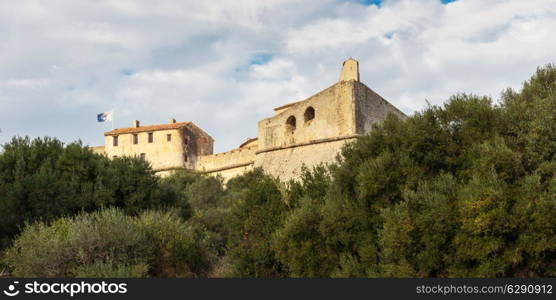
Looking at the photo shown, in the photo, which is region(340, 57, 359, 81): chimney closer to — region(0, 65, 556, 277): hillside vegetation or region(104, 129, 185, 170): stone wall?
region(0, 65, 556, 277): hillside vegetation

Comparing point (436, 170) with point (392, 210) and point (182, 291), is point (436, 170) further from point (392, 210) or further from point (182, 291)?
point (182, 291)

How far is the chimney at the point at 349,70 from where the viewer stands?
36.4m

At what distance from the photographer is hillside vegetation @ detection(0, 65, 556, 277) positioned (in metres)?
13.9

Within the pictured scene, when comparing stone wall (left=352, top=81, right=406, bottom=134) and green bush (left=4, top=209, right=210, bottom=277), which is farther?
stone wall (left=352, top=81, right=406, bottom=134)

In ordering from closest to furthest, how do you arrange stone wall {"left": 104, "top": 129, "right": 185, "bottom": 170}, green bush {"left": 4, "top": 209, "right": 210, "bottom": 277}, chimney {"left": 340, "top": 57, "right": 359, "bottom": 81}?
green bush {"left": 4, "top": 209, "right": 210, "bottom": 277} → chimney {"left": 340, "top": 57, "right": 359, "bottom": 81} → stone wall {"left": 104, "top": 129, "right": 185, "bottom": 170}

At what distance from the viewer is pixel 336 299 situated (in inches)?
462

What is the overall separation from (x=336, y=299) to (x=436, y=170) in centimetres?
643

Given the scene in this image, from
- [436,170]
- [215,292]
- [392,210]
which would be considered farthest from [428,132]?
[215,292]

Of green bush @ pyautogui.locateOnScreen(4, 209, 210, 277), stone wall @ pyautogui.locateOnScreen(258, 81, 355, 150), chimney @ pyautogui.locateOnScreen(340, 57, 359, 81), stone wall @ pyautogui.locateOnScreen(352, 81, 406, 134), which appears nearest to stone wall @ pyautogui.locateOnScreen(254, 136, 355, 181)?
stone wall @ pyautogui.locateOnScreen(258, 81, 355, 150)

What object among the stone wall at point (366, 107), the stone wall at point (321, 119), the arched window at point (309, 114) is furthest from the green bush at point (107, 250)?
the arched window at point (309, 114)

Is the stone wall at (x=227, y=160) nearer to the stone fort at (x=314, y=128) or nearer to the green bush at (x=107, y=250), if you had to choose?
the stone fort at (x=314, y=128)

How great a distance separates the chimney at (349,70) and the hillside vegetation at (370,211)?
553 inches

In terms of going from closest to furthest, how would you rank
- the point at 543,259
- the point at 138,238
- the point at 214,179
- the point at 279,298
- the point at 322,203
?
the point at 279,298, the point at 543,259, the point at 138,238, the point at 322,203, the point at 214,179

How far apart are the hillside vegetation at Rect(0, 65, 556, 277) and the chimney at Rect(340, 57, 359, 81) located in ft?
46.0
